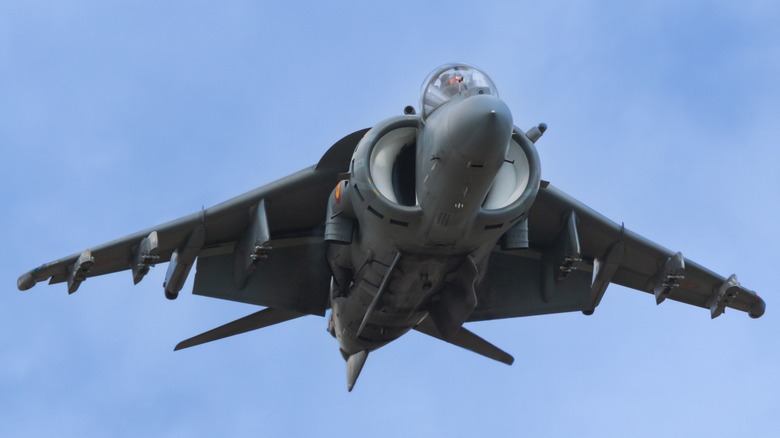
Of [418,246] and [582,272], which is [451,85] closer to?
[418,246]

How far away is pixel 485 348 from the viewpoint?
23.6 metres

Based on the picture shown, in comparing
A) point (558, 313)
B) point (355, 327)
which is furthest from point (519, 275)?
point (355, 327)

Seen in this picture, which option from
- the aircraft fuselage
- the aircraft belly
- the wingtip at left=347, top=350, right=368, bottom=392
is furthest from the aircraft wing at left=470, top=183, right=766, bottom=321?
the aircraft fuselage

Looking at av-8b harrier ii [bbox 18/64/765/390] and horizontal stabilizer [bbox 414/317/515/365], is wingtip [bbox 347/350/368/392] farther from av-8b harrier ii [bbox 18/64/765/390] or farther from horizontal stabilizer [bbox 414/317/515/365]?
horizontal stabilizer [bbox 414/317/515/365]

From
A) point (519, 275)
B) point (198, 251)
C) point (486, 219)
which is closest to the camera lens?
point (486, 219)

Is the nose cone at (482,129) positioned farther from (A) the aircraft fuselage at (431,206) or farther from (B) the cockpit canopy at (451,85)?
(B) the cockpit canopy at (451,85)

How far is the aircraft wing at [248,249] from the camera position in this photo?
20.5 m

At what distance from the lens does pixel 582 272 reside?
2320cm

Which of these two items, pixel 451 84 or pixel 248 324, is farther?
pixel 248 324

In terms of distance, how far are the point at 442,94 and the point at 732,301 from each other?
6.89 m

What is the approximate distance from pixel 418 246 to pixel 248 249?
125 inches

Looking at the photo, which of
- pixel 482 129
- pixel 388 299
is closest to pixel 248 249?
pixel 388 299

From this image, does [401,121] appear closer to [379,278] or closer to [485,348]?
[379,278]

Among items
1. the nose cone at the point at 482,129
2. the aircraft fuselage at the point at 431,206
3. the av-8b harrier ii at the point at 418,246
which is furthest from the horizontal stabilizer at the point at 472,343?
the nose cone at the point at 482,129
